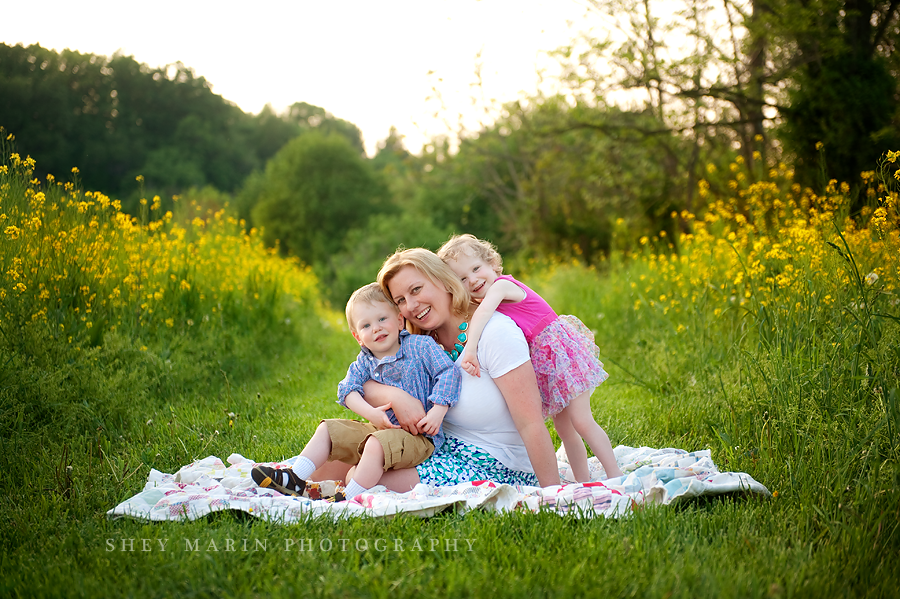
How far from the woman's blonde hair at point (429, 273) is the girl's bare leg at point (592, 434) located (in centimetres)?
75

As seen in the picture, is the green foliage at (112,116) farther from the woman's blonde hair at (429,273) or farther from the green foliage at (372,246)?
the green foliage at (372,246)

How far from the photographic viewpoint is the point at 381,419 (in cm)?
288

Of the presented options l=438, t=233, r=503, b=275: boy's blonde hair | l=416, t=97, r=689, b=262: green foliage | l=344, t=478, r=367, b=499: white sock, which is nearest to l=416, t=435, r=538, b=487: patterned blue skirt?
l=344, t=478, r=367, b=499: white sock

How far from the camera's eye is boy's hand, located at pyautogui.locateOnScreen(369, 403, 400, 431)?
2879 mm

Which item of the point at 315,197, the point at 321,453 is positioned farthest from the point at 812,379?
the point at 315,197

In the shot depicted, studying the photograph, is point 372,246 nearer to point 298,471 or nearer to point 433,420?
point 298,471

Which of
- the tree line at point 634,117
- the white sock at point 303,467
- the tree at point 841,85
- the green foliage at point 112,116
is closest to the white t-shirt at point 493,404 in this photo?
the white sock at point 303,467

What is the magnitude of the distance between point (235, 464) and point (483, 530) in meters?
1.53

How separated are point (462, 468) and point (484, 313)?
74 cm

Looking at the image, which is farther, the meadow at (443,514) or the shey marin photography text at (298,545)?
the shey marin photography text at (298,545)

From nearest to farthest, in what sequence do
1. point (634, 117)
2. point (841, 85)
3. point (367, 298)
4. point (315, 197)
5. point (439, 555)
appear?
point (439, 555)
point (367, 298)
point (841, 85)
point (634, 117)
point (315, 197)

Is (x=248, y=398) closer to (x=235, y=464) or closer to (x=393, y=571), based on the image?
(x=235, y=464)

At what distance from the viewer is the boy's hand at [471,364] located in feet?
9.46

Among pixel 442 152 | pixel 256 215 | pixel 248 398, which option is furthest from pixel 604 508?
pixel 256 215
